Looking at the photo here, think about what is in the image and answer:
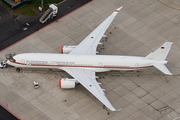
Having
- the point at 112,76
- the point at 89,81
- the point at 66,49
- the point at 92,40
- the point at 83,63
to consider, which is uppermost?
the point at 92,40

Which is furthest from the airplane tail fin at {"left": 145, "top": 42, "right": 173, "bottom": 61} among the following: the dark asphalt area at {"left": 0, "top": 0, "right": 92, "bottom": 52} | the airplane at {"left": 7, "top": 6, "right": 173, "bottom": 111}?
the dark asphalt area at {"left": 0, "top": 0, "right": 92, "bottom": 52}

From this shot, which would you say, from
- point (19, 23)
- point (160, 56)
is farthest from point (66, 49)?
point (160, 56)

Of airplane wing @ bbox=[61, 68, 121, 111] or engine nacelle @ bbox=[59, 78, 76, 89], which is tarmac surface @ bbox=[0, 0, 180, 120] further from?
airplane wing @ bbox=[61, 68, 121, 111]

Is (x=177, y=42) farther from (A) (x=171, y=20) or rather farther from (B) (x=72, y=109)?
(B) (x=72, y=109)

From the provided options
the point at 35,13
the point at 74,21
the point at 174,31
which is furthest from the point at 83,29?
the point at 174,31

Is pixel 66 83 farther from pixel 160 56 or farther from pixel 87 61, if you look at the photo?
pixel 160 56

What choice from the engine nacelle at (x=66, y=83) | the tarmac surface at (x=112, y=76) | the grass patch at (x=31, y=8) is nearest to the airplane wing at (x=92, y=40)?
the tarmac surface at (x=112, y=76)

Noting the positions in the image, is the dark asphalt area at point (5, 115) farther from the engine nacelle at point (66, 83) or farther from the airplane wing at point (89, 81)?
the airplane wing at point (89, 81)

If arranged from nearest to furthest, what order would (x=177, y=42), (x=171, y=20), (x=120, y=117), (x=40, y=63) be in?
(x=120, y=117) → (x=40, y=63) → (x=177, y=42) → (x=171, y=20)

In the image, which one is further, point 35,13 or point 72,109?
point 35,13
